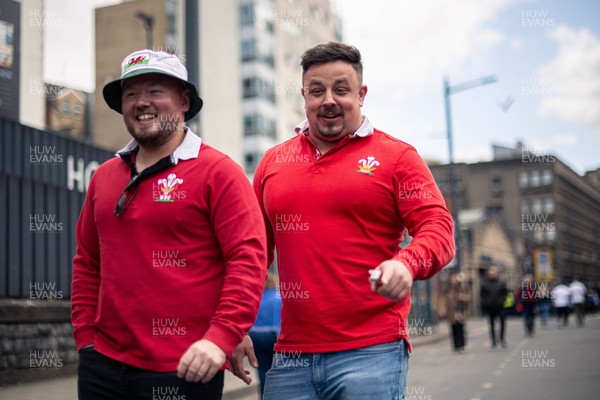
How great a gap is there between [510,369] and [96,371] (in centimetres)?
1110

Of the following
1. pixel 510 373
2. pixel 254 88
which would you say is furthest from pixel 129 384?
pixel 254 88

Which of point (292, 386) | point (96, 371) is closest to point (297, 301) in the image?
point (292, 386)

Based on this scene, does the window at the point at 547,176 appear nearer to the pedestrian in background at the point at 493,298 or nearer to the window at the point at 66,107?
the window at the point at 66,107

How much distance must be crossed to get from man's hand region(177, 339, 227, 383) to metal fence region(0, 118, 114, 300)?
9141 mm

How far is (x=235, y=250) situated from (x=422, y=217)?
77 centimetres

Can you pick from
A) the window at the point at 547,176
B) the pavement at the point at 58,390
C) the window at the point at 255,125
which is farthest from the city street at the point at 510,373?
the window at the point at 547,176

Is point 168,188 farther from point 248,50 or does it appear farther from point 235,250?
point 248,50

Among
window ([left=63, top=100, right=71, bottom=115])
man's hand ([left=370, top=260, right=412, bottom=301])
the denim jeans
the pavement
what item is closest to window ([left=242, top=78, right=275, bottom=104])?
window ([left=63, top=100, right=71, bottom=115])

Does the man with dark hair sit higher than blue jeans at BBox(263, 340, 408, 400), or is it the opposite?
the man with dark hair

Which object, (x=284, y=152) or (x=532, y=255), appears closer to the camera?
(x=284, y=152)

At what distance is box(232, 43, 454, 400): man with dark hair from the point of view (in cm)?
292

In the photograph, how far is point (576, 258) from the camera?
97.2 m

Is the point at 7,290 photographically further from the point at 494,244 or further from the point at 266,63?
the point at 494,244

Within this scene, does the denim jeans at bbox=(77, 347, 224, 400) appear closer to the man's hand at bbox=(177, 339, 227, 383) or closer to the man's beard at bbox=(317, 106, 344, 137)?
the man's hand at bbox=(177, 339, 227, 383)
